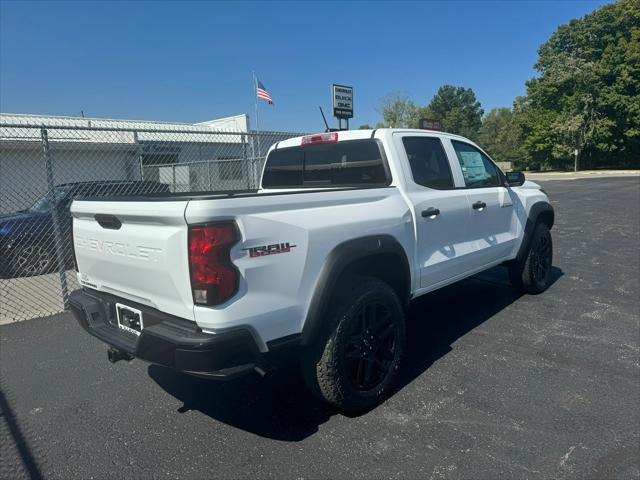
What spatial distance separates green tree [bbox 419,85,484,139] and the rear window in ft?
315

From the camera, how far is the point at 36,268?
771 centimetres

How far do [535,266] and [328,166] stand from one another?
10.2ft

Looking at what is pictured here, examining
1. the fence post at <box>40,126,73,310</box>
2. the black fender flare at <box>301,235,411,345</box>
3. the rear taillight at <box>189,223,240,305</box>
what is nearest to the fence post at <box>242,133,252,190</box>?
the fence post at <box>40,126,73,310</box>

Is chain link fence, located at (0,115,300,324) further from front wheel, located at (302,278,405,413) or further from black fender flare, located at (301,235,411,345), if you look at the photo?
front wheel, located at (302,278,405,413)

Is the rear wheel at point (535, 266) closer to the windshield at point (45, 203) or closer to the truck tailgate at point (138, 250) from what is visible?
the truck tailgate at point (138, 250)

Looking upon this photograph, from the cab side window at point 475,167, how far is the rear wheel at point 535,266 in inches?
42.9

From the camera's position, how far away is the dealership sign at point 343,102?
8.97m

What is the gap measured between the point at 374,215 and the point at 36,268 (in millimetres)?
7127

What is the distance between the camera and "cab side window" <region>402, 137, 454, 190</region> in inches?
147

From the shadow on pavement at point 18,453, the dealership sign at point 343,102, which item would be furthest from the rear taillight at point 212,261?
the dealership sign at point 343,102

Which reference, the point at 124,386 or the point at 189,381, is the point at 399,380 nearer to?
the point at 189,381

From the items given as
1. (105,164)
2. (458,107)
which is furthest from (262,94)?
(458,107)

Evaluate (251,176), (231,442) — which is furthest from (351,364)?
(251,176)

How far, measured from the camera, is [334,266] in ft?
8.93
